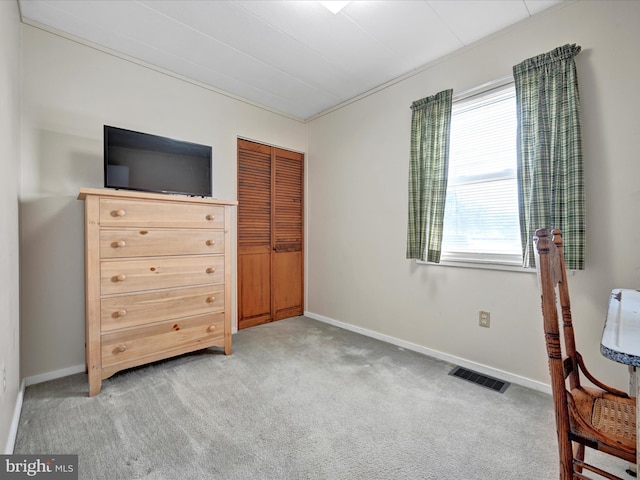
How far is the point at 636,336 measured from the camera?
810mm

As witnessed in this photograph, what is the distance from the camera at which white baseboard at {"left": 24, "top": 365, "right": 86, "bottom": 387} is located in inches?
83.6

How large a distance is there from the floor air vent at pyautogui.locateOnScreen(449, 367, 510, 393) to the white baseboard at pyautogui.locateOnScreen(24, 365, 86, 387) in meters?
2.89

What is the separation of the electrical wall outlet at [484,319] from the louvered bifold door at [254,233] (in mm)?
2278

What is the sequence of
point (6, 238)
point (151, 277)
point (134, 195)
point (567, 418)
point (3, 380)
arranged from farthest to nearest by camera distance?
point (151, 277)
point (134, 195)
point (6, 238)
point (3, 380)
point (567, 418)

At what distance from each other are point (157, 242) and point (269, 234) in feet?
5.00

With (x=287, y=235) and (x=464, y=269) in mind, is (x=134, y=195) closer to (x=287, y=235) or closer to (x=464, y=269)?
(x=287, y=235)

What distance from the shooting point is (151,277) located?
2213 mm

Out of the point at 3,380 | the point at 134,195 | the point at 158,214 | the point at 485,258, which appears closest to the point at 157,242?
the point at 158,214

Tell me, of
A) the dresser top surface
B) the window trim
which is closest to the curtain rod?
the window trim

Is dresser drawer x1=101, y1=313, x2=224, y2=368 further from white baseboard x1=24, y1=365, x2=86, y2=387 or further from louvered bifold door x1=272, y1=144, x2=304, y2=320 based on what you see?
louvered bifold door x1=272, y1=144, x2=304, y2=320

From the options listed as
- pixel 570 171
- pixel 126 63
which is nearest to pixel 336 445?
pixel 570 171

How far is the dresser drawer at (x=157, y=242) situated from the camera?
2.04 meters

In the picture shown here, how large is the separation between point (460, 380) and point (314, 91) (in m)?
2.99

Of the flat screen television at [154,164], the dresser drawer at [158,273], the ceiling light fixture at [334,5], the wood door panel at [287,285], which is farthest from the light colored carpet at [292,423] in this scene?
the ceiling light fixture at [334,5]
